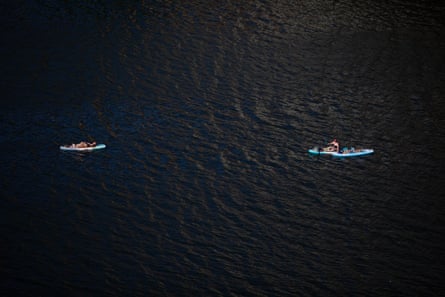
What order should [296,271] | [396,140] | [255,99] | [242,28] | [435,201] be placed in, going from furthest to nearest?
[242,28]
[255,99]
[396,140]
[435,201]
[296,271]

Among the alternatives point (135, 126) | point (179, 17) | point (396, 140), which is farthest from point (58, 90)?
point (396, 140)

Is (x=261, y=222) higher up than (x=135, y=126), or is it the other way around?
(x=135, y=126)

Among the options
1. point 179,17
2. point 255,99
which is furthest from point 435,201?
point 179,17

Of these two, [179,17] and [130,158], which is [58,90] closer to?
[130,158]

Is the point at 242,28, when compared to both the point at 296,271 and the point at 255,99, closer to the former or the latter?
the point at 255,99

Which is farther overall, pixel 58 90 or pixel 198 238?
pixel 58 90

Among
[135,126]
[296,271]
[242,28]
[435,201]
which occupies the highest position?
[242,28]

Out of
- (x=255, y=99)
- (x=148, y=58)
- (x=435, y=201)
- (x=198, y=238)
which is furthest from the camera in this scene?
(x=148, y=58)
